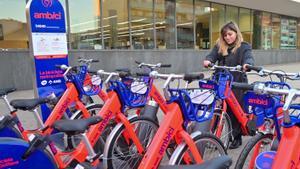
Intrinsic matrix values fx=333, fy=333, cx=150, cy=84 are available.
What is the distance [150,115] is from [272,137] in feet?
4.62

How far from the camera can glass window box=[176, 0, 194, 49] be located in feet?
48.7

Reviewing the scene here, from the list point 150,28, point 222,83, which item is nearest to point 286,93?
point 222,83

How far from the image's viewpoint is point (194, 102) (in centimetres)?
284

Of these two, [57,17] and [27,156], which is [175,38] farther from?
[27,156]

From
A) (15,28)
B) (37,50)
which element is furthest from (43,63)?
(15,28)

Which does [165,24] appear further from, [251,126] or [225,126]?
[251,126]

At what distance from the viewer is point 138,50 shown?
41.8 ft

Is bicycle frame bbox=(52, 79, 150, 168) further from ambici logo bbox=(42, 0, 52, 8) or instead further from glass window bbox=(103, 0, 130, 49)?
glass window bbox=(103, 0, 130, 49)

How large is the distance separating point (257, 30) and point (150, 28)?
342 inches

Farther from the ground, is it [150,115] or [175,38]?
[175,38]

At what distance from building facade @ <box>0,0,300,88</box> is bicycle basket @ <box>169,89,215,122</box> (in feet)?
25.5

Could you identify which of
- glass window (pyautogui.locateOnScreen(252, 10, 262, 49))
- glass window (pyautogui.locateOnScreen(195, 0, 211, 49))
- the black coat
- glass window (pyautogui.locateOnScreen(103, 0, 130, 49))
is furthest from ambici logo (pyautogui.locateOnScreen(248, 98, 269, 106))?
glass window (pyautogui.locateOnScreen(252, 10, 262, 49))

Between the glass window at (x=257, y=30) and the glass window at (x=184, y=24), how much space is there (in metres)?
5.69

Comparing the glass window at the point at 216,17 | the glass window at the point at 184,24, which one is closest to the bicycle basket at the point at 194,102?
the glass window at the point at 184,24
